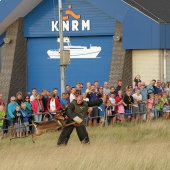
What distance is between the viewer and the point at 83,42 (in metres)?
37.3

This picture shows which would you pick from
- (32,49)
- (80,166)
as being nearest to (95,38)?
(32,49)

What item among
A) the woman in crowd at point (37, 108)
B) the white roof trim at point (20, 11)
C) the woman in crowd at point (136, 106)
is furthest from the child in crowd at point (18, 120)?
the white roof trim at point (20, 11)

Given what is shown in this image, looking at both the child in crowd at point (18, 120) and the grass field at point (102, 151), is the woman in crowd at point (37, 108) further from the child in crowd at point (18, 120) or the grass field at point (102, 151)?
the grass field at point (102, 151)

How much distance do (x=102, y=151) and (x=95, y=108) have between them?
832cm

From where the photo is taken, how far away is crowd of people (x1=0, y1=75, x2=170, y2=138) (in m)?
26.0

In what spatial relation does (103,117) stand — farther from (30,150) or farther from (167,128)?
(30,150)

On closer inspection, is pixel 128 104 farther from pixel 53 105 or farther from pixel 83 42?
pixel 83 42

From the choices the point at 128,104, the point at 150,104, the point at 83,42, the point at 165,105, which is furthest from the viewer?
the point at 83,42

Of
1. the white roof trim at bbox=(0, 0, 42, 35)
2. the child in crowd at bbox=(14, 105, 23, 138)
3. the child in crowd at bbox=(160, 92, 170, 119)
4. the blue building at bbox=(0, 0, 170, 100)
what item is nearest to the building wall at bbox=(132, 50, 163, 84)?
the blue building at bbox=(0, 0, 170, 100)

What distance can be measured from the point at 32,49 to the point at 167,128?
50.1 ft

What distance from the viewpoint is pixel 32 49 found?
3900 centimetres

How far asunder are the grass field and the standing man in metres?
0.24

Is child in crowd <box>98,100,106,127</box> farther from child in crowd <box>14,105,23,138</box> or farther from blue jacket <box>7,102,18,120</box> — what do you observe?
blue jacket <box>7,102,18,120</box>

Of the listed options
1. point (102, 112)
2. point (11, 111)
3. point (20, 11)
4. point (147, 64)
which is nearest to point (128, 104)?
point (102, 112)
